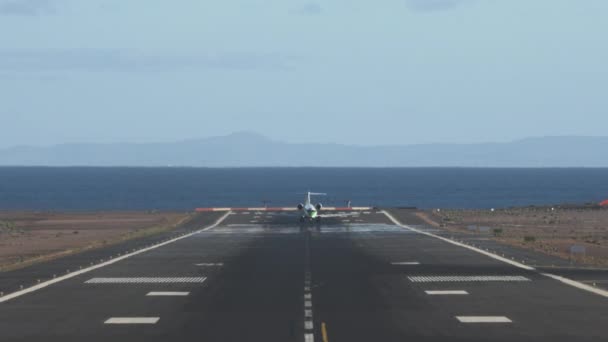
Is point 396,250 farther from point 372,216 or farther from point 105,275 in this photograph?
point 372,216

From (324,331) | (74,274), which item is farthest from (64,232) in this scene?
(324,331)

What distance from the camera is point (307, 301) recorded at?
113 ft

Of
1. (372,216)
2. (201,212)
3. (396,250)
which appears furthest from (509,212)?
(396,250)

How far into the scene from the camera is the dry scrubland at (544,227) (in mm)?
69188

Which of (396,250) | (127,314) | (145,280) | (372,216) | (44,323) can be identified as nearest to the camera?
(44,323)

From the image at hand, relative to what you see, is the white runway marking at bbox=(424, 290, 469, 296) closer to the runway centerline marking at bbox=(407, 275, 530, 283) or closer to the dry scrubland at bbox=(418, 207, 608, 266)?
the runway centerline marking at bbox=(407, 275, 530, 283)

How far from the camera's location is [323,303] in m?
33.8

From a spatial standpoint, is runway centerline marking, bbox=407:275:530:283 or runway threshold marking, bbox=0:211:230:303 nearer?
runway threshold marking, bbox=0:211:230:303

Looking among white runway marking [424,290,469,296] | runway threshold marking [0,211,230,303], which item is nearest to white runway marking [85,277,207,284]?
runway threshold marking [0,211,230,303]

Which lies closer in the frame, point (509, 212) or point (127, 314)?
→ point (127, 314)

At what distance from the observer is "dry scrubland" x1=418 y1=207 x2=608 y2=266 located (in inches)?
2724

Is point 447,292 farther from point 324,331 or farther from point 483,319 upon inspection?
point 324,331

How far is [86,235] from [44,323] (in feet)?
204

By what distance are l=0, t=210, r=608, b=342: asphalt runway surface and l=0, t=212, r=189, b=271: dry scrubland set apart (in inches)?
372
